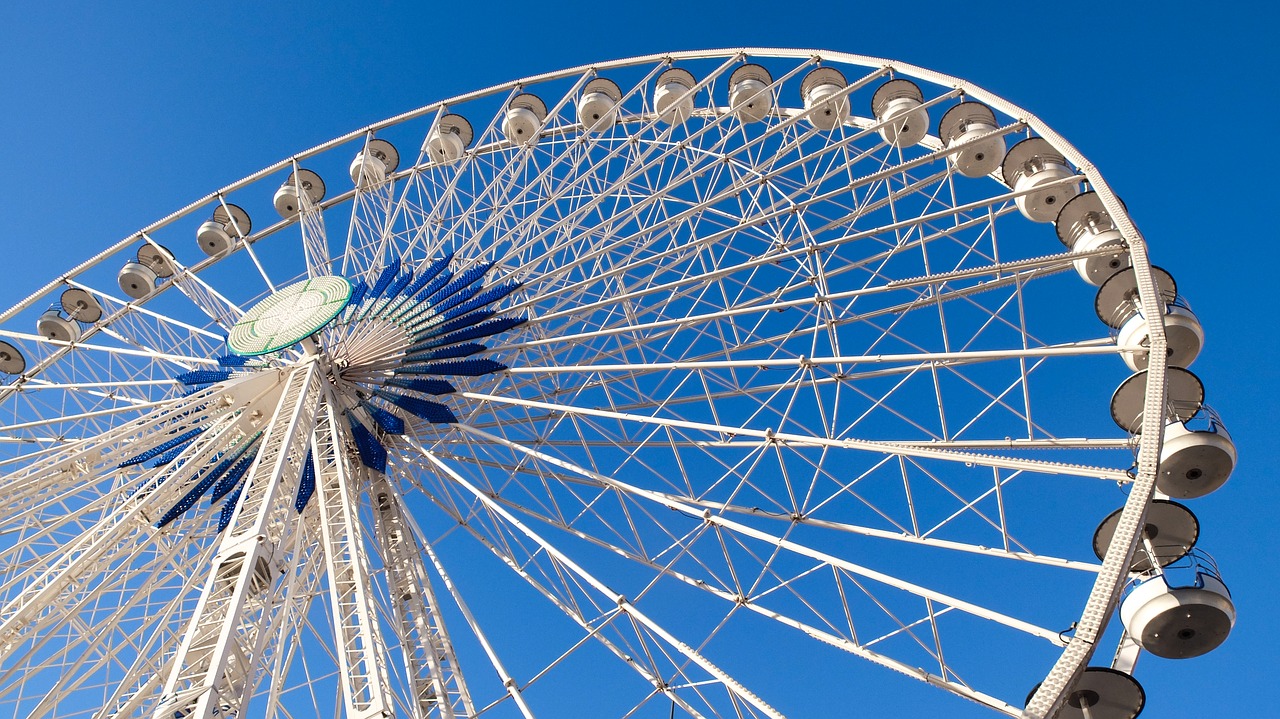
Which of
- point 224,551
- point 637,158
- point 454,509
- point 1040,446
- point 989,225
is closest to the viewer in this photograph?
point 224,551

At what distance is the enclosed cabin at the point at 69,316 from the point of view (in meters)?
20.4

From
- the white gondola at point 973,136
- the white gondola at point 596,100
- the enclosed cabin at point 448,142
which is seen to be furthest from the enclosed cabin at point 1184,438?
the enclosed cabin at point 448,142

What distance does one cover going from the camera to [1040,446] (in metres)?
11.6

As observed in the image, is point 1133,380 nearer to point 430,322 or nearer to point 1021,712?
point 1021,712

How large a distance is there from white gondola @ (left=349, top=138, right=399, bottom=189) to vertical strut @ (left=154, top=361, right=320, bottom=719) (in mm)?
8526

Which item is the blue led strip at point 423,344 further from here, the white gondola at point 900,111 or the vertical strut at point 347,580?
the white gondola at point 900,111

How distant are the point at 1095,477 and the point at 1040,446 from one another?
4.16 ft

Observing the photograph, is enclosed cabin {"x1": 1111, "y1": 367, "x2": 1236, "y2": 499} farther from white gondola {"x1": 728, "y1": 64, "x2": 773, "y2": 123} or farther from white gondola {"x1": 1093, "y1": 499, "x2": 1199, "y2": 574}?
white gondola {"x1": 728, "y1": 64, "x2": 773, "y2": 123}

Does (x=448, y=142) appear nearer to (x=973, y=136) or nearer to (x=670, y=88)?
(x=670, y=88)

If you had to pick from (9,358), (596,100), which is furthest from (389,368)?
(9,358)

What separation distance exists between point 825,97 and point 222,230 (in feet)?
41.0

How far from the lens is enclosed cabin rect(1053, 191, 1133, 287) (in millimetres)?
13898

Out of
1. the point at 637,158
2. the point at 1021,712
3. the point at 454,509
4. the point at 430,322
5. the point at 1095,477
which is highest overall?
the point at 637,158

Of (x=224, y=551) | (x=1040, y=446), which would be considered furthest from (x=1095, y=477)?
(x=224, y=551)
